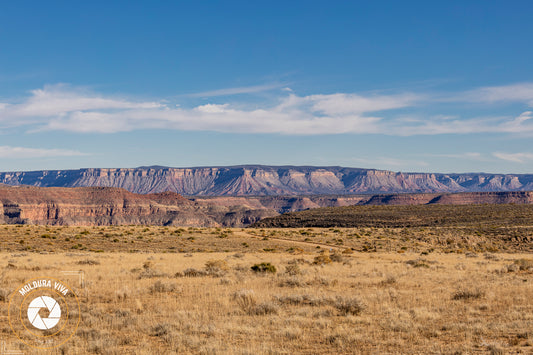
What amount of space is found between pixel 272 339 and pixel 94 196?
17707 cm

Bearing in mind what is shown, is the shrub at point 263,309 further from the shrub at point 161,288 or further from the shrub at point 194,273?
the shrub at point 194,273

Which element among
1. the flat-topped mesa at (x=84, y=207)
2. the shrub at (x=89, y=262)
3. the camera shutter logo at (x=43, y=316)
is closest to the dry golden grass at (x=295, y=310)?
the camera shutter logo at (x=43, y=316)

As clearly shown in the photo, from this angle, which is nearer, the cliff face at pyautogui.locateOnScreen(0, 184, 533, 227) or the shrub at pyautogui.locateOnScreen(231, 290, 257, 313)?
the shrub at pyautogui.locateOnScreen(231, 290, 257, 313)

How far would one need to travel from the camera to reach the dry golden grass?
1021cm

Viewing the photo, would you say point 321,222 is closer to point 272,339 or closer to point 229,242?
point 229,242

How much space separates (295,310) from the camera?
13.8 meters

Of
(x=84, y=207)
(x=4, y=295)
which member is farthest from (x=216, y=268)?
(x=84, y=207)

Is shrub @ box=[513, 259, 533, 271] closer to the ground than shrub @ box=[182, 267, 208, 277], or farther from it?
farther from it

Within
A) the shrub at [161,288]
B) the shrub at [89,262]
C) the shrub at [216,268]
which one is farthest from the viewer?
the shrub at [89,262]

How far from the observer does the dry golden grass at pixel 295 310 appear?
10211mm

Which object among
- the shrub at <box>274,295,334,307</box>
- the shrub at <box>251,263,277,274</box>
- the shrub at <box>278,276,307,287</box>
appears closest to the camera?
the shrub at <box>274,295,334,307</box>

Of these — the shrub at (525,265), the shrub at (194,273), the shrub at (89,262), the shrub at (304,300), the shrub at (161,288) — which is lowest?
the shrub at (89,262)

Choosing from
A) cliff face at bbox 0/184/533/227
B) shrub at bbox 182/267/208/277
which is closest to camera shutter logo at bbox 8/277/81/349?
shrub at bbox 182/267/208/277

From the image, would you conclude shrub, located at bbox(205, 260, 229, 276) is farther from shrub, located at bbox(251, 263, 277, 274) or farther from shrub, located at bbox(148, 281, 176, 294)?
shrub, located at bbox(148, 281, 176, 294)
